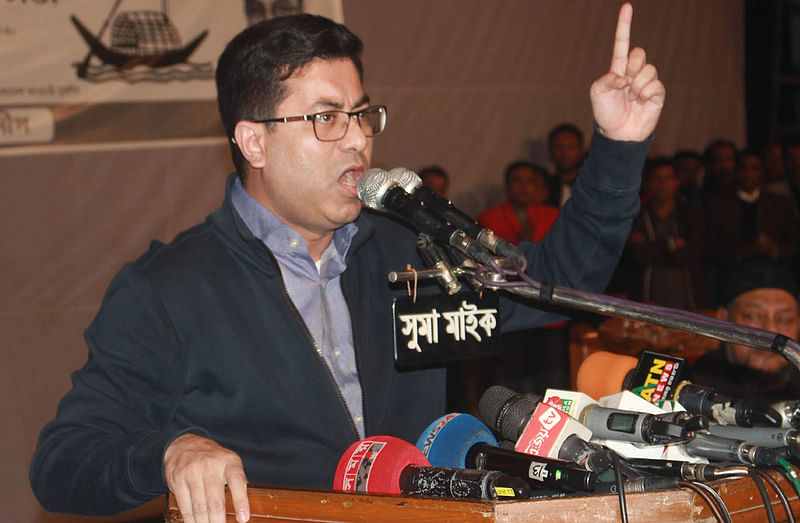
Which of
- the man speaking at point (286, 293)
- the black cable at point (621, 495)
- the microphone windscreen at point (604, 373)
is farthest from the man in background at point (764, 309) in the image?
the black cable at point (621, 495)

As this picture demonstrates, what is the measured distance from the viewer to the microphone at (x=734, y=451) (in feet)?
3.59

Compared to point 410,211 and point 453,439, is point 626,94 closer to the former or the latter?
point 410,211

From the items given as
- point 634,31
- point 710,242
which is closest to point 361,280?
point 710,242

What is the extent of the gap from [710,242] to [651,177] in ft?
2.27

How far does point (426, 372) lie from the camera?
193 cm

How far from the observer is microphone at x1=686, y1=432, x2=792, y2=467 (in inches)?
43.1

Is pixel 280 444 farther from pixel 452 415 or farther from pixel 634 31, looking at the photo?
pixel 634 31

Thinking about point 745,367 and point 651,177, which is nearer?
point 745,367

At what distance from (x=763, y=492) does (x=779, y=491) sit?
0.10ft

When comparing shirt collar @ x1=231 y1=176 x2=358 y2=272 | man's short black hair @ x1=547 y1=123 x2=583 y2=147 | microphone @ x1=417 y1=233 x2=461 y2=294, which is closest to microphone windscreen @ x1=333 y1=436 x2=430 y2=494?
microphone @ x1=417 y1=233 x2=461 y2=294

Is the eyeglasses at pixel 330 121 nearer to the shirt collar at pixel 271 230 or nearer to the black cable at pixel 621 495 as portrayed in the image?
the shirt collar at pixel 271 230

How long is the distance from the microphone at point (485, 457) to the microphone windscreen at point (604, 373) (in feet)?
0.76

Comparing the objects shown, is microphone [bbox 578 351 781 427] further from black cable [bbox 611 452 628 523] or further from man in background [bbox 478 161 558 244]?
man in background [bbox 478 161 558 244]

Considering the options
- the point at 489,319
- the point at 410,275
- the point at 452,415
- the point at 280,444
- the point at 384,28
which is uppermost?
the point at 384,28
